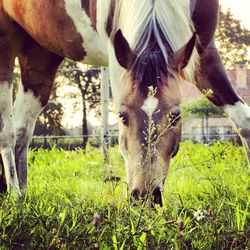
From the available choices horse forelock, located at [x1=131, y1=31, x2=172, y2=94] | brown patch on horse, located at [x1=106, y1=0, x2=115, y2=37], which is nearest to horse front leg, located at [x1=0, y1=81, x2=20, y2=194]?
brown patch on horse, located at [x1=106, y1=0, x2=115, y2=37]

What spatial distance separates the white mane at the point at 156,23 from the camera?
2.35 meters

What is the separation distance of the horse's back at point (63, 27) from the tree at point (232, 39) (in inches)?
461

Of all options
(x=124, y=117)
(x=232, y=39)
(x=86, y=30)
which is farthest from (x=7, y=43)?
(x=232, y=39)

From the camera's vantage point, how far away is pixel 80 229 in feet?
6.07

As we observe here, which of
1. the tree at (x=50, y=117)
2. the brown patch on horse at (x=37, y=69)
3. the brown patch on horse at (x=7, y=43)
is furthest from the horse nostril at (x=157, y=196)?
the tree at (x=50, y=117)

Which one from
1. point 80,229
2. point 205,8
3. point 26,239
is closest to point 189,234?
point 80,229

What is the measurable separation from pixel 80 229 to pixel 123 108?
64 cm

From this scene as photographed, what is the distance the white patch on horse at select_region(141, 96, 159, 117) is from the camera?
218 centimetres

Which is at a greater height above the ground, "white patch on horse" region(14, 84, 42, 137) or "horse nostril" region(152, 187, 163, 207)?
"white patch on horse" region(14, 84, 42, 137)

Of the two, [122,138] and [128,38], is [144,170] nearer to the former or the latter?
[122,138]

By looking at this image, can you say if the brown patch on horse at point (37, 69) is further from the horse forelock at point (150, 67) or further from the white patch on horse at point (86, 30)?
the horse forelock at point (150, 67)

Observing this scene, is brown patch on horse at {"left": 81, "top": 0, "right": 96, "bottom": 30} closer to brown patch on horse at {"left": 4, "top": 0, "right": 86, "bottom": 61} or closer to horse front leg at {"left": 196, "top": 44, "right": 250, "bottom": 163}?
brown patch on horse at {"left": 4, "top": 0, "right": 86, "bottom": 61}

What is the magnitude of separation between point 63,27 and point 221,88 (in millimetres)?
941

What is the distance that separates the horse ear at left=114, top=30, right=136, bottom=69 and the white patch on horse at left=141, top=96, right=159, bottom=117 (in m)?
0.23
